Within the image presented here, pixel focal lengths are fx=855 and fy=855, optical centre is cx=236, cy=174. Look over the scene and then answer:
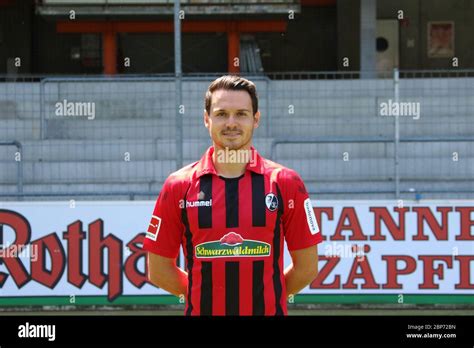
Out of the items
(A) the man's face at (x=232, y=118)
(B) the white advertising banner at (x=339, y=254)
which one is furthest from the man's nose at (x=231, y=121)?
(B) the white advertising banner at (x=339, y=254)

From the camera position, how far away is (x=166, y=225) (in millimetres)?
3367

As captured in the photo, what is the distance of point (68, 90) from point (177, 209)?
1066cm

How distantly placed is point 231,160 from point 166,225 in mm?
372

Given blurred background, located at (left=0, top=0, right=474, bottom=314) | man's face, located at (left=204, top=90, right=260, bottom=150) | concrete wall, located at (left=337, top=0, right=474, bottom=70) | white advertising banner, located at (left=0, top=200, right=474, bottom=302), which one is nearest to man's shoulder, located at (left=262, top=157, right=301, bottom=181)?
man's face, located at (left=204, top=90, right=260, bottom=150)

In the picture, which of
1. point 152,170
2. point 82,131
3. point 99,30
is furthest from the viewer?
point 99,30

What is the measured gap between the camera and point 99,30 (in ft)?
59.0

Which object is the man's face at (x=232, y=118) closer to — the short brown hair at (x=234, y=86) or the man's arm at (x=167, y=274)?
the short brown hair at (x=234, y=86)

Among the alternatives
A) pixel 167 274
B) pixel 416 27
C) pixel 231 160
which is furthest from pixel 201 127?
pixel 231 160

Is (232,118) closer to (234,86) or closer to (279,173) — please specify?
(234,86)

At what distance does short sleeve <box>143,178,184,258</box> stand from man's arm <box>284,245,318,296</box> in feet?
1.53

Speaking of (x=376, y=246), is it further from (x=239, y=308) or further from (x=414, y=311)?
(x=239, y=308)

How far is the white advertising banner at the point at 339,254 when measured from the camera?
955 cm

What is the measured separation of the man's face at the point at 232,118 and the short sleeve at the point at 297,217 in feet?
0.88
